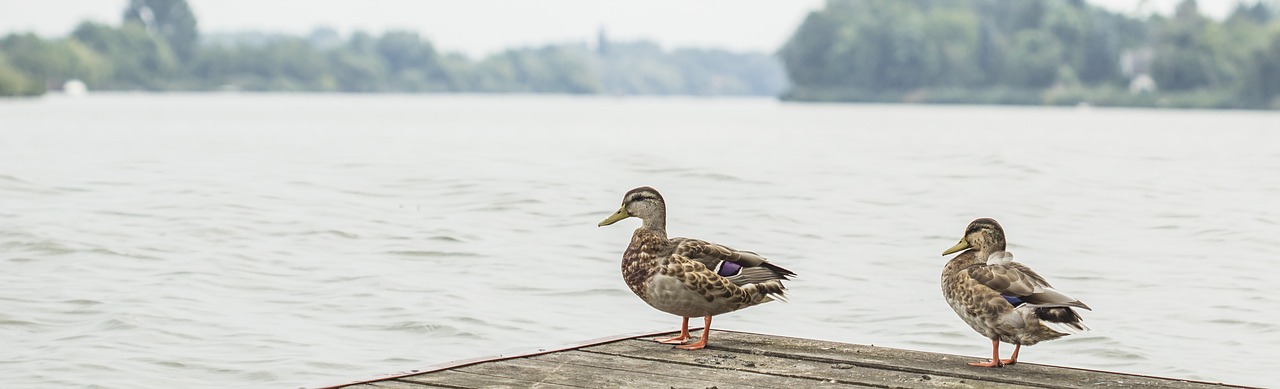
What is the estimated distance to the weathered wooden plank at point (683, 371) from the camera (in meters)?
7.57

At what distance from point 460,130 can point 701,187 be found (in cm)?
3755

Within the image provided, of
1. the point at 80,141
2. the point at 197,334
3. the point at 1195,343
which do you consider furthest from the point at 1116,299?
the point at 80,141

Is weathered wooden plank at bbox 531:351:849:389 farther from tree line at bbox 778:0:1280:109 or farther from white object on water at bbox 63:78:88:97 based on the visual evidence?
white object on water at bbox 63:78:88:97

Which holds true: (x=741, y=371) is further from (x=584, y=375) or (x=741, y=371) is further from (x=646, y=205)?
(x=646, y=205)

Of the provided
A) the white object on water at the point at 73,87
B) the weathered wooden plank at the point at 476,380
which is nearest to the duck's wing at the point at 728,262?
the weathered wooden plank at the point at 476,380

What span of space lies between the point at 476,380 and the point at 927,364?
94.1 inches

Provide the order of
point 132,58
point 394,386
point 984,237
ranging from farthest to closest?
point 132,58, point 984,237, point 394,386

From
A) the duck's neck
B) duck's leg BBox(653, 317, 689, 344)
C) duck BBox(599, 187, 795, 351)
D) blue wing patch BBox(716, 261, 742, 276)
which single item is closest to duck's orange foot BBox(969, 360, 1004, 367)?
duck BBox(599, 187, 795, 351)

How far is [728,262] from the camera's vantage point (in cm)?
876

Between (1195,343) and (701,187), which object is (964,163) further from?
(1195,343)

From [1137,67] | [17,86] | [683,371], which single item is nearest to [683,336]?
[683,371]

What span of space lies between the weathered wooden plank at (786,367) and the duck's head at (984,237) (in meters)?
0.96

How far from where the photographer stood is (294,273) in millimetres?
16688

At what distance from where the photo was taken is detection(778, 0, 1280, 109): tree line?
12719 centimetres
